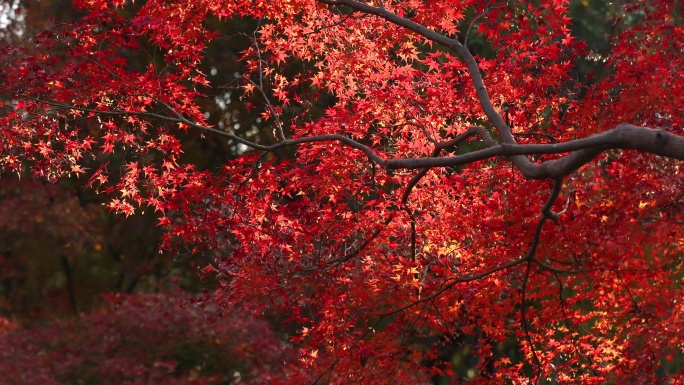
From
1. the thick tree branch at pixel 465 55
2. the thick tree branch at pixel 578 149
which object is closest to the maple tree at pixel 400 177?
the thick tree branch at pixel 465 55

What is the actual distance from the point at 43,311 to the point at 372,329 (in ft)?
33.9

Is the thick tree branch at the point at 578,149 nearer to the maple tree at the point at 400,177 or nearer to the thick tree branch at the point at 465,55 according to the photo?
the thick tree branch at the point at 465,55

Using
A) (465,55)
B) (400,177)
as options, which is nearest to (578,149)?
(465,55)

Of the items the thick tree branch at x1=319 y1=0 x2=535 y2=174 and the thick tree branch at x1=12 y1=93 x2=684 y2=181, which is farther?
the thick tree branch at x1=319 y1=0 x2=535 y2=174

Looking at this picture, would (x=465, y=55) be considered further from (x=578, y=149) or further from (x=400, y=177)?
(x=578, y=149)

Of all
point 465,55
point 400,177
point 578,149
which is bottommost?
point 578,149

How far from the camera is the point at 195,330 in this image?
10.5m

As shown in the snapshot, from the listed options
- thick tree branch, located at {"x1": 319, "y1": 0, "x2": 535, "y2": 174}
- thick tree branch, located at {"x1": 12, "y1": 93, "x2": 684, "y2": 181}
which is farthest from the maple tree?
thick tree branch, located at {"x1": 12, "y1": 93, "x2": 684, "y2": 181}

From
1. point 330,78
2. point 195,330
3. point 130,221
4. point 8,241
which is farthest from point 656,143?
point 8,241

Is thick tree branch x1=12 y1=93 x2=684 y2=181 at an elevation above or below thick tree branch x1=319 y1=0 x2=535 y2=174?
below

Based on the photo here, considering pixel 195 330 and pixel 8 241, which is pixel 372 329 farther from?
pixel 8 241

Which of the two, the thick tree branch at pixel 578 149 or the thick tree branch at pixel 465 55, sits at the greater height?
the thick tree branch at pixel 465 55

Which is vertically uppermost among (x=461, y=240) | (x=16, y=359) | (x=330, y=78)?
(x=330, y=78)

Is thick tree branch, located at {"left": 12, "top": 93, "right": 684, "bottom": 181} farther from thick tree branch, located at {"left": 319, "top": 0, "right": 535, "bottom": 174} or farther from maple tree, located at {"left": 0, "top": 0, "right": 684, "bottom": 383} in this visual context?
maple tree, located at {"left": 0, "top": 0, "right": 684, "bottom": 383}
